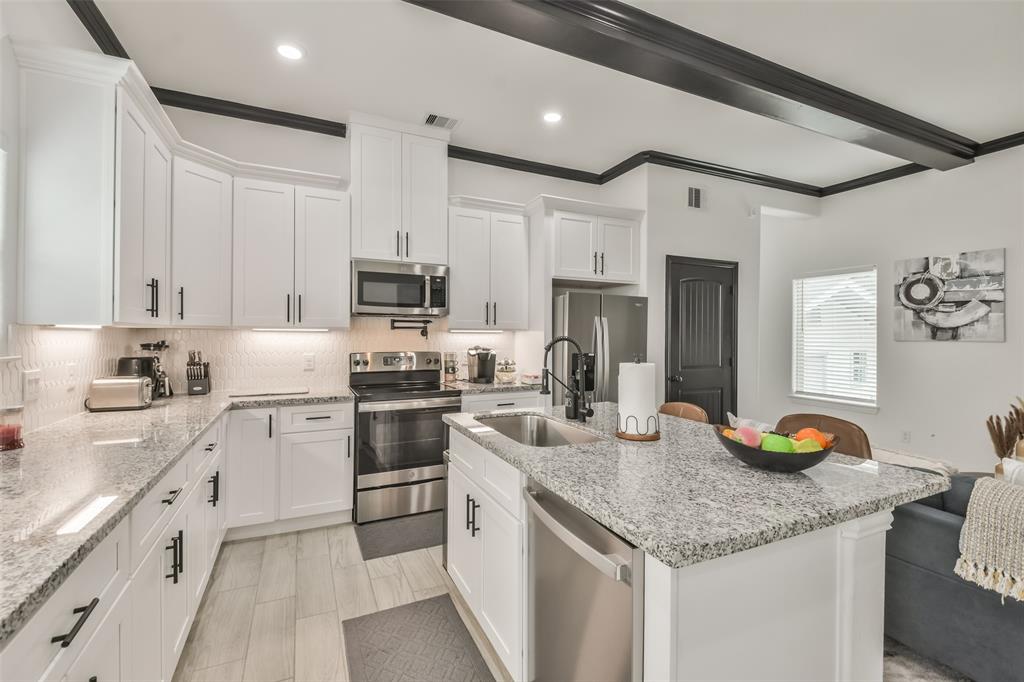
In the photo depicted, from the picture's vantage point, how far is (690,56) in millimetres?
2459

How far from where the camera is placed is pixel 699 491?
118 cm

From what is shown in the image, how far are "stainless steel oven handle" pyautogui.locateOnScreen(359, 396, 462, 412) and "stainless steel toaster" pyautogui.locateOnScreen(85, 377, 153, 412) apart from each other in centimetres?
121

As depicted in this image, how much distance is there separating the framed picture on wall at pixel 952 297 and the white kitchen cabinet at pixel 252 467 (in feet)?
18.7

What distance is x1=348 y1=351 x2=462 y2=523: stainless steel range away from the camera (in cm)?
319

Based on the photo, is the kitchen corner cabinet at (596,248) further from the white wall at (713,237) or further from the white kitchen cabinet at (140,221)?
the white kitchen cabinet at (140,221)

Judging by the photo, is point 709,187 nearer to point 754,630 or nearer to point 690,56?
point 690,56

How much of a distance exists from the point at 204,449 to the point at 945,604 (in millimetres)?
3193

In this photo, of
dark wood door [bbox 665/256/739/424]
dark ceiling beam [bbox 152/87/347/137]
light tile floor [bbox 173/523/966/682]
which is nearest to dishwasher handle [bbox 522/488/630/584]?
light tile floor [bbox 173/523/966/682]

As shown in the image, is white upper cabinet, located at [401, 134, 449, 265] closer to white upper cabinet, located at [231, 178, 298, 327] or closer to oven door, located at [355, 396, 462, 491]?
white upper cabinet, located at [231, 178, 298, 327]

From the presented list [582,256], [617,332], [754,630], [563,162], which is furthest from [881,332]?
[754,630]

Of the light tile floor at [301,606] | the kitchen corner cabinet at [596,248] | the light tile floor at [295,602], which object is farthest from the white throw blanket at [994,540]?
the kitchen corner cabinet at [596,248]

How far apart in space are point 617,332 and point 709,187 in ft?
6.04

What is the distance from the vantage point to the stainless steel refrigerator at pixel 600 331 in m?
3.70

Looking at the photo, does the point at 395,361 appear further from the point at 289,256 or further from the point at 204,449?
the point at 204,449
